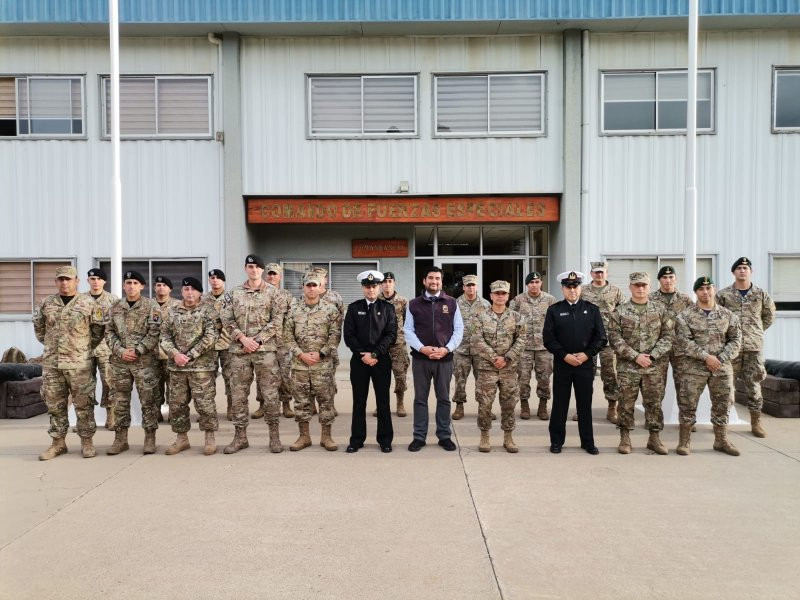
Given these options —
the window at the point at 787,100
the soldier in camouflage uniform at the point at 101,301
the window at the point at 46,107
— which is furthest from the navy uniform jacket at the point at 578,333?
Answer: the window at the point at 46,107

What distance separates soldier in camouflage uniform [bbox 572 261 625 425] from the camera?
711cm

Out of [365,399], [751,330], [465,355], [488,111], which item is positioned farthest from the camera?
[488,111]

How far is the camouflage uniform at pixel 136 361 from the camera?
5785mm

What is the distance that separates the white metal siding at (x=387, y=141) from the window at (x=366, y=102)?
0.21 meters

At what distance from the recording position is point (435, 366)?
5.91 meters

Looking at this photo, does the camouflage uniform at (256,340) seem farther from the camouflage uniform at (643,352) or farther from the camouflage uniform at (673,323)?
the camouflage uniform at (673,323)

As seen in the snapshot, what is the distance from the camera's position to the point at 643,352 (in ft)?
19.1

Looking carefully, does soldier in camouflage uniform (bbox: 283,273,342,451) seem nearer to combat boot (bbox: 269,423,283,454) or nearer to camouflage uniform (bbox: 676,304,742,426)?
combat boot (bbox: 269,423,283,454)

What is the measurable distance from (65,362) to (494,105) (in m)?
9.13

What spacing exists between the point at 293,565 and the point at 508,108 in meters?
10.2

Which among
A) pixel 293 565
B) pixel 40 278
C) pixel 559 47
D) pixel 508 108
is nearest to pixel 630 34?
pixel 559 47

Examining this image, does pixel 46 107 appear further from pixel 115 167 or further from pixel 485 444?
pixel 485 444

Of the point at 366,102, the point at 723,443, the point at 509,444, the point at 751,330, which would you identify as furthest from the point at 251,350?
the point at 366,102

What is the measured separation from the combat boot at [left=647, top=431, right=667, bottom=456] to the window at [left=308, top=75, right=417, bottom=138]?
309 inches
